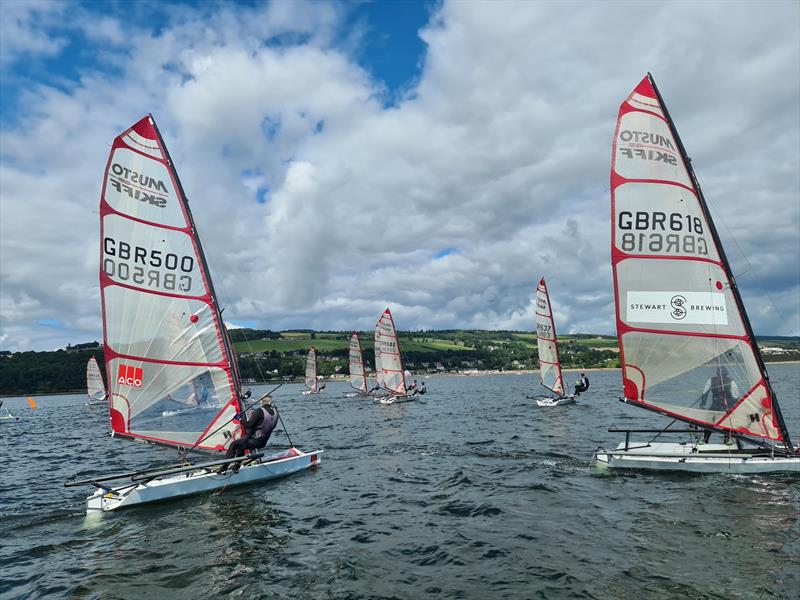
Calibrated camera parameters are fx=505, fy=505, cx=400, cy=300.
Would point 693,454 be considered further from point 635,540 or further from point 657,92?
point 657,92

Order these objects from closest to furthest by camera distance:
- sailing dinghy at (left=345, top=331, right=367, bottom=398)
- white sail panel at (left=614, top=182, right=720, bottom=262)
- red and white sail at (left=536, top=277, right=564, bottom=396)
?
white sail panel at (left=614, top=182, right=720, bottom=262), red and white sail at (left=536, top=277, right=564, bottom=396), sailing dinghy at (left=345, top=331, right=367, bottom=398)

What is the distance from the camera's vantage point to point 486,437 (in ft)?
85.4

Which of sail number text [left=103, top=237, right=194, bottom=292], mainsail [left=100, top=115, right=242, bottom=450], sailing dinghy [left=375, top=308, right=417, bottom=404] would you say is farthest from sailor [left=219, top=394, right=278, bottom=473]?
sailing dinghy [left=375, top=308, right=417, bottom=404]

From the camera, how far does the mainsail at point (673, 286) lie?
52.7 feet

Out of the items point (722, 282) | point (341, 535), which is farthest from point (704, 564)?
point (722, 282)

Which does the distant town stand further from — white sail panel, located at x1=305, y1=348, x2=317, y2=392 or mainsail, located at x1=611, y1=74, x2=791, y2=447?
mainsail, located at x1=611, y1=74, x2=791, y2=447

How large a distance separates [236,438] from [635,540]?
1148 cm

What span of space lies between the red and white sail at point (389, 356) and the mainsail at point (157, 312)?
1529 inches

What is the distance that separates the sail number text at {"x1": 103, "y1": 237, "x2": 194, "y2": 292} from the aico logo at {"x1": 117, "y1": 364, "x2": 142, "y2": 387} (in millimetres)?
2531

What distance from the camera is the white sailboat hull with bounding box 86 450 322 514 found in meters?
13.6

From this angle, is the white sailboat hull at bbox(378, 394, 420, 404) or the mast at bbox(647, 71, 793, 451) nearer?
the mast at bbox(647, 71, 793, 451)

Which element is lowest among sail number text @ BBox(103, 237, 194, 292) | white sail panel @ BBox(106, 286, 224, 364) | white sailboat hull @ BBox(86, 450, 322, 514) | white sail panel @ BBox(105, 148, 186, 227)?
white sailboat hull @ BBox(86, 450, 322, 514)

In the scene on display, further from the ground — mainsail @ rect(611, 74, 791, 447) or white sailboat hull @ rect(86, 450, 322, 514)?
mainsail @ rect(611, 74, 791, 447)

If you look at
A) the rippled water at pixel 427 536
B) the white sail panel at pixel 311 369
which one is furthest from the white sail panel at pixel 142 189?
the white sail panel at pixel 311 369
